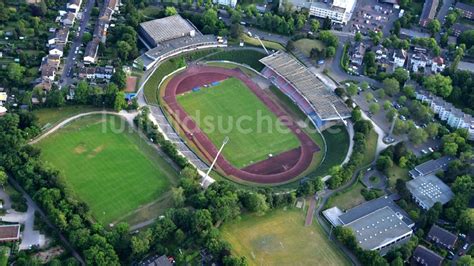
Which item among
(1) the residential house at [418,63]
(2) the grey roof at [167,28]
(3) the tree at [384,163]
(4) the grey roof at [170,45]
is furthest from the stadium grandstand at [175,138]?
(1) the residential house at [418,63]

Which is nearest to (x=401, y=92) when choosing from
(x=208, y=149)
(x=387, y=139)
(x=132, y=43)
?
(x=387, y=139)

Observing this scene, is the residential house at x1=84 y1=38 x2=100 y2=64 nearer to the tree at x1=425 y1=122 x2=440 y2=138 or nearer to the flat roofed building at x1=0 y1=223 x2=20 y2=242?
the flat roofed building at x1=0 y1=223 x2=20 y2=242

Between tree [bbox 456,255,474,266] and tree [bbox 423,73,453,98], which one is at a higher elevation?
tree [bbox 423,73,453,98]

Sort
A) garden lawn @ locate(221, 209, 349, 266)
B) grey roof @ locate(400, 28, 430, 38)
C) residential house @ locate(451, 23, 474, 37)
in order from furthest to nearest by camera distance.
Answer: residential house @ locate(451, 23, 474, 37) → grey roof @ locate(400, 28, 430, 38) → garden lawn @ locate(221, 209, 349, 266)

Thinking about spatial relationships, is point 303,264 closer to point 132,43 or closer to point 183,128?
point 183,128

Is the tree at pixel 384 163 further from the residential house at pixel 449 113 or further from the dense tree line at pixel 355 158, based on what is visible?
the residential house at pixel 449 113

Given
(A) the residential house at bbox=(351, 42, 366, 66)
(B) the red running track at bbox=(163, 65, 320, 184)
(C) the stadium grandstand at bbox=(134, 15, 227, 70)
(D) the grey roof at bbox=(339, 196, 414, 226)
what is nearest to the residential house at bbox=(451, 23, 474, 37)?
(A) the residential house at bbox=(351, 42, 366, 66)

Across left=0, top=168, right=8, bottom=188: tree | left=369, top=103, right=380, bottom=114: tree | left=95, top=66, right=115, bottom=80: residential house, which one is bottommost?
left=0, top=168, right=8, bottom=188: tree
